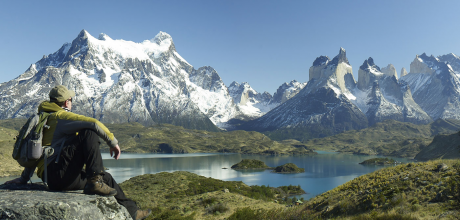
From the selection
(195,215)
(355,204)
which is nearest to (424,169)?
(355,204)

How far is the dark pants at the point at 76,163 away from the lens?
6.19 metres

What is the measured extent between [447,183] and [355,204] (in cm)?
524

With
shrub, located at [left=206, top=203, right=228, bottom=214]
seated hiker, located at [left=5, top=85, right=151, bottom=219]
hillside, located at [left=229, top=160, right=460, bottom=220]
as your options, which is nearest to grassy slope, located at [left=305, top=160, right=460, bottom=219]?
hillside, located at [left=229, top=160, right=460, bottom=220]

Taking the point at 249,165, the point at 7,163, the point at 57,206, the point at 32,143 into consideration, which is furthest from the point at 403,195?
the point at 249,165

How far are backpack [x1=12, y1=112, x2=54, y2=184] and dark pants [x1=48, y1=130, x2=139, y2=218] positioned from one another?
34 cm

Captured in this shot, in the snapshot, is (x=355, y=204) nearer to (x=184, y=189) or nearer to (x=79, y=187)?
(x=79, y=187)

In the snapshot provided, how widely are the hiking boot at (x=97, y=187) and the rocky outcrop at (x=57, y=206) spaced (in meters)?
0.13

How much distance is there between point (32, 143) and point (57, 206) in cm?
154

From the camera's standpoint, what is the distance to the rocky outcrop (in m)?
5.05

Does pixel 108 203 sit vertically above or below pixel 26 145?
below

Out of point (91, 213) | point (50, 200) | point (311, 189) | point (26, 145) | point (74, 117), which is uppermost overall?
point (74, 117)

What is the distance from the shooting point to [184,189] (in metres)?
54.9

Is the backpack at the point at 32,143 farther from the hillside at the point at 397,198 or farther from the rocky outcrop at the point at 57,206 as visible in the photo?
the hillside at the point at 397,198

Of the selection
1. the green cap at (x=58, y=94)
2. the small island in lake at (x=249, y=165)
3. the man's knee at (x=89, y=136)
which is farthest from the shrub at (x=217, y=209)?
the small island in lake at (x=249, y=165)
